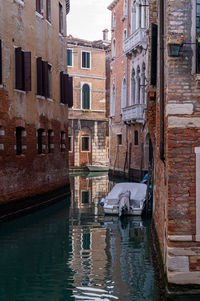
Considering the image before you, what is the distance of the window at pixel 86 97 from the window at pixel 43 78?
15.6 m

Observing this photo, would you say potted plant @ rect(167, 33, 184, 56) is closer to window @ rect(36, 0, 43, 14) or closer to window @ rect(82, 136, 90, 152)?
window @ rect(36, 0, 43, 14)

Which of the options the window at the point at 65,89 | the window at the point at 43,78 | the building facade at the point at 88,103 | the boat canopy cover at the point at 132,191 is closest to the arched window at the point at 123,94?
the window at the point at 65,89

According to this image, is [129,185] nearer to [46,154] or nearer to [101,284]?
[46,154]

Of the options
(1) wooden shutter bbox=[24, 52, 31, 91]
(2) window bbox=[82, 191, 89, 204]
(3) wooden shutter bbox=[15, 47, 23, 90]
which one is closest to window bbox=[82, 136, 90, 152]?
(2) window bbox=[82, 191, 89, 204]

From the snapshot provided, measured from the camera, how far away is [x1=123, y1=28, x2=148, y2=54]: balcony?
18.8 meters

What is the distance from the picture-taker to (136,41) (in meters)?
19.7

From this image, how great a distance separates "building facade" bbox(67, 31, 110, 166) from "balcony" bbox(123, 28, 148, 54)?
9137 mm

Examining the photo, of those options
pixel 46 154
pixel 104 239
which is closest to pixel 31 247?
pixel 104 239

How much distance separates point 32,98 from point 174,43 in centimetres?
863

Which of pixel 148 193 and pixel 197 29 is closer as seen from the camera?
pixel 197 29

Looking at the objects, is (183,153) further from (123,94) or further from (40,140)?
(123,94)

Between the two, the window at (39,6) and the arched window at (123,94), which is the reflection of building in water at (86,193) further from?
the window at (39,6)

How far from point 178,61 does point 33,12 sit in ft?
30.0

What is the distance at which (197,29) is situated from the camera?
541cm
